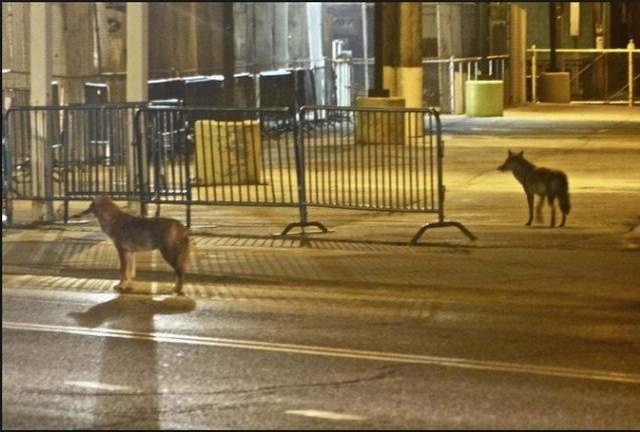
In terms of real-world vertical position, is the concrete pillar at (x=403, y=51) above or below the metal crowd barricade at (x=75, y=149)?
above

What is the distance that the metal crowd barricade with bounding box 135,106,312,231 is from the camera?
1495 centimetres

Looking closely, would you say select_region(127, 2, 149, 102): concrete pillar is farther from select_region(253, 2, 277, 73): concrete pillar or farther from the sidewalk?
select_region(253, 2, 277, 73): concrete pillar

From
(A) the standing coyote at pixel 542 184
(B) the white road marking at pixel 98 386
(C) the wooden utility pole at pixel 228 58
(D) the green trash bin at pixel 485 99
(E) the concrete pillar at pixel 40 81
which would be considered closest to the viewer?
(B) the white road marking at pixel 98 386

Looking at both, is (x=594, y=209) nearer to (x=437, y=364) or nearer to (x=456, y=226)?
(x=456, y=226)

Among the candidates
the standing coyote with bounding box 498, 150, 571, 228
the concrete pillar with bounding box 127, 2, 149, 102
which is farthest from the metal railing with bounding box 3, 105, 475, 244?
the standing coyote with bounding box 498, 150, 571, 228

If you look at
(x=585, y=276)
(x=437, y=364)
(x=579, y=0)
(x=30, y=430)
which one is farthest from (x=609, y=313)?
(x=579, y=0)

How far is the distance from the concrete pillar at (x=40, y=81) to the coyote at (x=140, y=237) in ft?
12.4

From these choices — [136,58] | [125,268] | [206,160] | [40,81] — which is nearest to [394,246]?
[125,268]

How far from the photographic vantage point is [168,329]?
9812mm

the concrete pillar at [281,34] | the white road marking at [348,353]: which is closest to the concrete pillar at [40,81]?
the white road marking at [348,353]

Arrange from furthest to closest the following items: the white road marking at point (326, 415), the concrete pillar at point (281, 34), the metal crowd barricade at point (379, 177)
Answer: the concrete pillar at point (281, 34)
the metal crowd barricade at point (379, 177)
the white road marking at point (326, 415)

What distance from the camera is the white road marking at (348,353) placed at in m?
8.35

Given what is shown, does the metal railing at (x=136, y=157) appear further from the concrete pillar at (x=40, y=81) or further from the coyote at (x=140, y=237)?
the coyote at (x=140, y=237)

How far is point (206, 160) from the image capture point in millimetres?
18047
